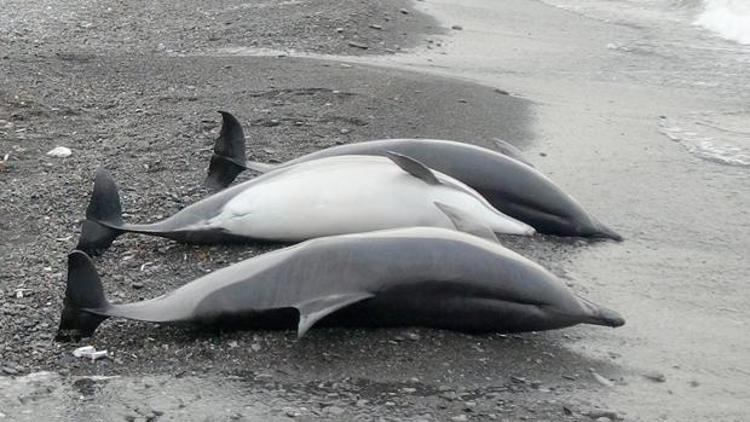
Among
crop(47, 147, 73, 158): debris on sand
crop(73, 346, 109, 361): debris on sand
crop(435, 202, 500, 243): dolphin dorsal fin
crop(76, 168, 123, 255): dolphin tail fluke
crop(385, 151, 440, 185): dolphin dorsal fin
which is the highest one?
crop(385, 151, 440, 185): dolphin dorsal fin

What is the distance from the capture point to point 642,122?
9.75 m

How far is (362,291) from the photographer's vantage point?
453cm

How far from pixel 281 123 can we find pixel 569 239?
295cm

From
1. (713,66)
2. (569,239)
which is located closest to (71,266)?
(569,239)

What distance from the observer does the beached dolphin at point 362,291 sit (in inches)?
179

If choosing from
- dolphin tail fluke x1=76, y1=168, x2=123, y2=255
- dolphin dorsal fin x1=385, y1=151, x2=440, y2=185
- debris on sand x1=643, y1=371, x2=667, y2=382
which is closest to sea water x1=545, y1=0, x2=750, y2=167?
dolphin dorsal fin x1=385, y1=151, x2=440, y2=185

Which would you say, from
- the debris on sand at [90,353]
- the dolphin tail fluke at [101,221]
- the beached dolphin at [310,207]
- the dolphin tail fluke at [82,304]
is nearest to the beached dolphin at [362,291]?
the dolphin tail fluke at [82,304]

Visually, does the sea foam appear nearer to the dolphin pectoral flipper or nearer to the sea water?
the sea water

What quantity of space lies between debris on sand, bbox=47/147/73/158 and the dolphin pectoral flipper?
4100mm

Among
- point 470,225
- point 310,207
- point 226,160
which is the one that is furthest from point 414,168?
point 226,160

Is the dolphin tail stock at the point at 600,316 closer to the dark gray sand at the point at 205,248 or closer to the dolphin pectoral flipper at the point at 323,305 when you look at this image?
the dark gray sand at the point at 205,248

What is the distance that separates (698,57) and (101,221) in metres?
10.3

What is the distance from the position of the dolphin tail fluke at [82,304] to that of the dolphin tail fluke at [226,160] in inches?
78.8

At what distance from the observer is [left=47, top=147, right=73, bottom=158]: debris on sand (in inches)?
310
